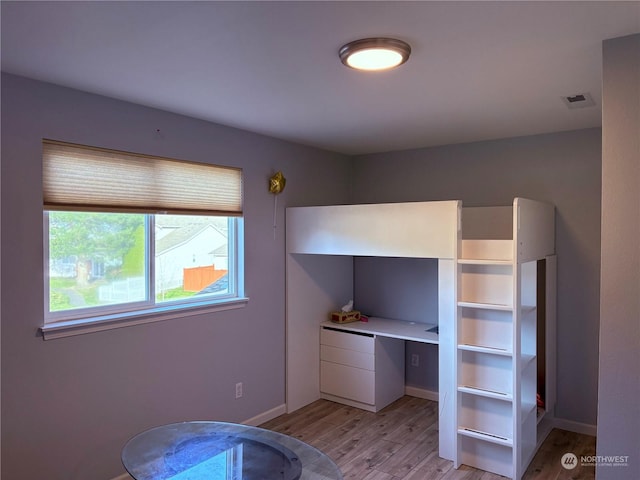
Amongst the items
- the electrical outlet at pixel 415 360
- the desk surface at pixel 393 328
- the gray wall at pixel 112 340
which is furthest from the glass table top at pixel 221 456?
the electrical outlet at pixel 415 360

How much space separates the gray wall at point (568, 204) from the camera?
3.59m

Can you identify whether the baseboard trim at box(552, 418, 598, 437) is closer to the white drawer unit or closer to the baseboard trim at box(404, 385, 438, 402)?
the baseboard trim at box(404, 385, 438, 402)

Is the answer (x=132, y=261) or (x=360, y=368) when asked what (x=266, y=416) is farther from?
(x=132, y=261)

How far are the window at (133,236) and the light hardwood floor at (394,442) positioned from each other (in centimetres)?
127

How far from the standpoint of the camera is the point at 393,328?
13.5 feet

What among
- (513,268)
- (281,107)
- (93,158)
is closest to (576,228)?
(513,268)

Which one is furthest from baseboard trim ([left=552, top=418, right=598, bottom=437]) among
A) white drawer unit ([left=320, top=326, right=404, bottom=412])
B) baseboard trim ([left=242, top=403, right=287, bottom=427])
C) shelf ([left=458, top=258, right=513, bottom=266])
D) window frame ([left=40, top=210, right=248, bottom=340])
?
window frame ([left=40, top=210, right=248, bottom=340])

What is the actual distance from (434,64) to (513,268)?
1390 mm

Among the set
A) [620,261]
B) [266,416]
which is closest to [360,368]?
[266,416]

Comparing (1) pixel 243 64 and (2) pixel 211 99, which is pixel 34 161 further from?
(1) pixel 243 64

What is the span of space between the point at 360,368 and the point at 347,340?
267 millimetres

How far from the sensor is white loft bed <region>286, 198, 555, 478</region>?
2.95 m

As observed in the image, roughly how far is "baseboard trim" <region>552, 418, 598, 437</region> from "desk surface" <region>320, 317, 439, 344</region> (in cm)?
120

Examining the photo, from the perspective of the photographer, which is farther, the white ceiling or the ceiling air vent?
the ceiling air vent
